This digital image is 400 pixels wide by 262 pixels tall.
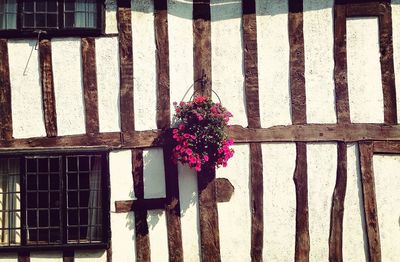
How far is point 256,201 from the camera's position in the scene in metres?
6.97

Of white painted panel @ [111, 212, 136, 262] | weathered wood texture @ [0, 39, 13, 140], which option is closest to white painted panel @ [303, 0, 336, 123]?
white painted panel @ [111, 212, 136, 262]

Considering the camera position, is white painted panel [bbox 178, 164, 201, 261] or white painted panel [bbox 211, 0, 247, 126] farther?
white painted panel [bbox 211, 0, 247, 126]

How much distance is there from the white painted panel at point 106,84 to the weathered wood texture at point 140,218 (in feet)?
1.91

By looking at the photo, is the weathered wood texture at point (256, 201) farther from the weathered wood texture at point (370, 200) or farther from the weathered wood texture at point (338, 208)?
the weathered wood texture at point (370, 200)

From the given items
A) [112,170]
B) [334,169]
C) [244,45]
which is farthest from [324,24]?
[112,170]

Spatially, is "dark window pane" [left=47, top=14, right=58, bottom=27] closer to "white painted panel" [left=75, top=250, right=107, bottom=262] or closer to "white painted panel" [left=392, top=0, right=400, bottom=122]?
"white painted panel" [left=75, top=250, right=107, bottom=262]

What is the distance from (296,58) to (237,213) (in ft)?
8.71

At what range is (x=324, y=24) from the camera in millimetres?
7070

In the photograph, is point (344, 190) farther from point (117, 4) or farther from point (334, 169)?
point (117, 4)

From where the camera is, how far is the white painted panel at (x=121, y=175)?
6941 mm

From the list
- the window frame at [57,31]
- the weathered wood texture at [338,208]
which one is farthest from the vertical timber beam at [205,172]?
the weathered wood texture at [338,208]

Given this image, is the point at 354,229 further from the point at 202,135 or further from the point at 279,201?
the point at 202,135

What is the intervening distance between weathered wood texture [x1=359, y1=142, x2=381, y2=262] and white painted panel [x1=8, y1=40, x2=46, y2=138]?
201 inches

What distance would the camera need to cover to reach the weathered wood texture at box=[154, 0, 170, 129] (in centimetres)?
699
